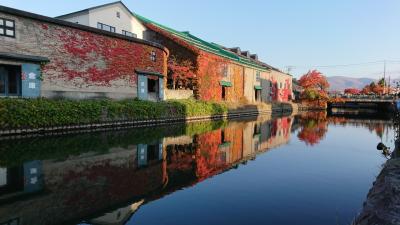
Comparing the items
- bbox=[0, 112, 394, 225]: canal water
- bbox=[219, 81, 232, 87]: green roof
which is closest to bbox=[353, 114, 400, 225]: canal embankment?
bbox=[0, 112, 394, 225]: canal water

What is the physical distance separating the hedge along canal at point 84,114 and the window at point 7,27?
3810 mm

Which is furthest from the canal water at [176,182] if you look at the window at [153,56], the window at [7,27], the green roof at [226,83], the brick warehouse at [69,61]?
the green roof at [226,83]

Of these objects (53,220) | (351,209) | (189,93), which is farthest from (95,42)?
(351,209)

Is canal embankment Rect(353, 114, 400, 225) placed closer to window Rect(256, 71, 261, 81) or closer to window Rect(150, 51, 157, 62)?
window Rect(150, 51, 157, 62)

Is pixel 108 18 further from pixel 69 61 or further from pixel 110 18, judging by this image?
pixel 69 61

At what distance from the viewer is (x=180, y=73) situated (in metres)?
33.2

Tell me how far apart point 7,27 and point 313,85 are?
181 feet

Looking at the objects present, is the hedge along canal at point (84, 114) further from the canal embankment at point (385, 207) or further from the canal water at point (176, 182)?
the canal embankment at point (385, 207)

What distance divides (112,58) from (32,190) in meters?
17.0

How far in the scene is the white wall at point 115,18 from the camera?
27380mm

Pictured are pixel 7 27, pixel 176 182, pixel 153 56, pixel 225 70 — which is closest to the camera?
pixel 176 182

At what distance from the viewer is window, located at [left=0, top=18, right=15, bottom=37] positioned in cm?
1606

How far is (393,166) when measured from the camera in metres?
6.82

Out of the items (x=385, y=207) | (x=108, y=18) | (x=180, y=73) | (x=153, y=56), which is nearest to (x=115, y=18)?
(x=108, y=18)
